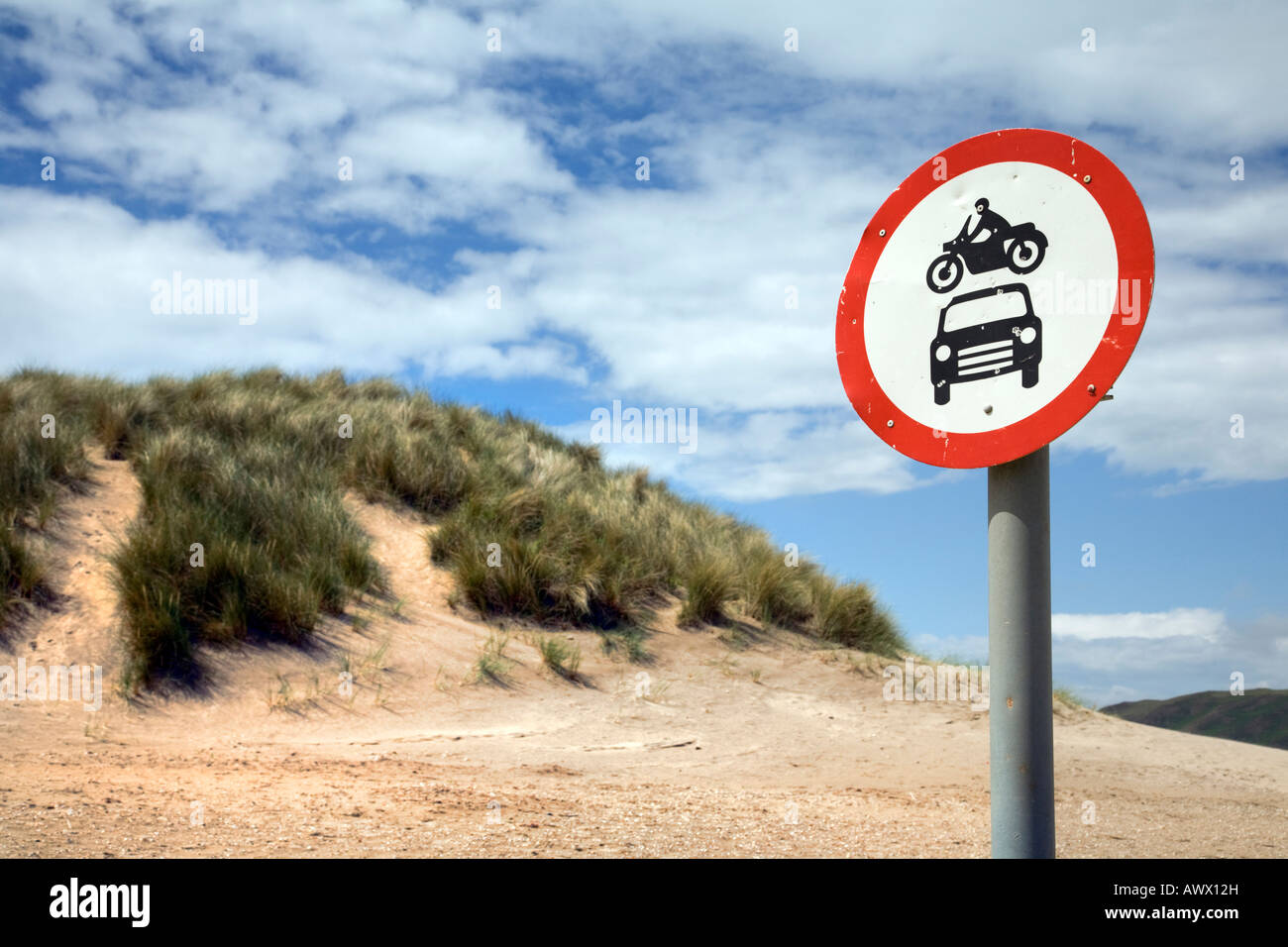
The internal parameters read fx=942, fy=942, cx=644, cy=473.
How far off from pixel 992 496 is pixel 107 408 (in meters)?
12.7

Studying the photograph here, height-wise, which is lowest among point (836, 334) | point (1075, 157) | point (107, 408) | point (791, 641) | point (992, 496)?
point (791, 641)

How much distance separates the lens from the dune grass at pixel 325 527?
894cm

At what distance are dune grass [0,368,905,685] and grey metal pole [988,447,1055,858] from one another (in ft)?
25.7

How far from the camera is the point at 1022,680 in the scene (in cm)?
228

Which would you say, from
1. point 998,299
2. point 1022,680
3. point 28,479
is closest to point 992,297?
point 998,299

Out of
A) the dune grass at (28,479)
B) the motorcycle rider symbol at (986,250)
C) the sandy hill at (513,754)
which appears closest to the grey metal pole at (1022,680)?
the motorcycle rider symbol at (986,250)

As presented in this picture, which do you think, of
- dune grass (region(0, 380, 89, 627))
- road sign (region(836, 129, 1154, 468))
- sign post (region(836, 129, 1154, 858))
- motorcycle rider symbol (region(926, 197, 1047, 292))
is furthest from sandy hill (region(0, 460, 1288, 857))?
motorcycle rider symbol (region(926, 197, 1047, 292))

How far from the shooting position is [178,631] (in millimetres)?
8359

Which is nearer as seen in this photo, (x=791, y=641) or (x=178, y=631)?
(x=178, y=631)

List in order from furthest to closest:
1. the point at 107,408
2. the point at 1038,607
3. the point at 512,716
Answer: the point at 107,408
the point at 512,716
the point at 1038,607

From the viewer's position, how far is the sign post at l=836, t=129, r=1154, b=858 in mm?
2281
